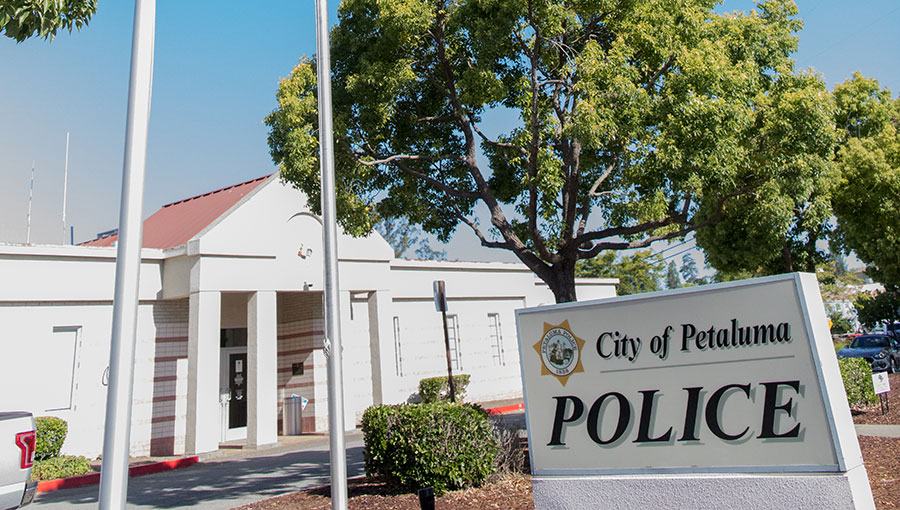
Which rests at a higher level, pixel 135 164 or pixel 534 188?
pixel 534 188

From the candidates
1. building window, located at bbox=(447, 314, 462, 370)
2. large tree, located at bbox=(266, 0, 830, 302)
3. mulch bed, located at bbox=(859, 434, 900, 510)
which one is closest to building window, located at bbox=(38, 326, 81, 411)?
large tree, located at bbox=(266, 0, 830, 302)

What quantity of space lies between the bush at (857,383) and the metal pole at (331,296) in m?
11.5

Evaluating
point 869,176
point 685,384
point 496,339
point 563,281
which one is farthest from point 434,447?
point 496,339

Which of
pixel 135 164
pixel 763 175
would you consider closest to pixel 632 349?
pixel 135 164

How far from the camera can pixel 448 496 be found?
7953mm

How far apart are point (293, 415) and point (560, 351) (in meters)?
14.7

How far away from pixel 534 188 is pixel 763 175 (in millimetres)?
3737

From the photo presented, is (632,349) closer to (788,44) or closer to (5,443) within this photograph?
(5,443)

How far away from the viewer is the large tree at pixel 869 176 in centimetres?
1585

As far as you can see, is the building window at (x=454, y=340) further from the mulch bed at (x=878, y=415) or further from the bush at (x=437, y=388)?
the mulch bed at (x=878, y=415)

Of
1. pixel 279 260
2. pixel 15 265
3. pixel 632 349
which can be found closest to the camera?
pixel 632 349

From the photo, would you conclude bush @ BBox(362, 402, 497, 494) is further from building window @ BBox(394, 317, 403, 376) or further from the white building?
building window @ BBox(394, 317, 403, 376)

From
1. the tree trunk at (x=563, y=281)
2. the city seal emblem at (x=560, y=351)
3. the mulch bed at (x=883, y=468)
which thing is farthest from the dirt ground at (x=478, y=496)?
the tree trunk at (x=563, y=281)

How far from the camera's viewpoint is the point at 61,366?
47.2 feet
